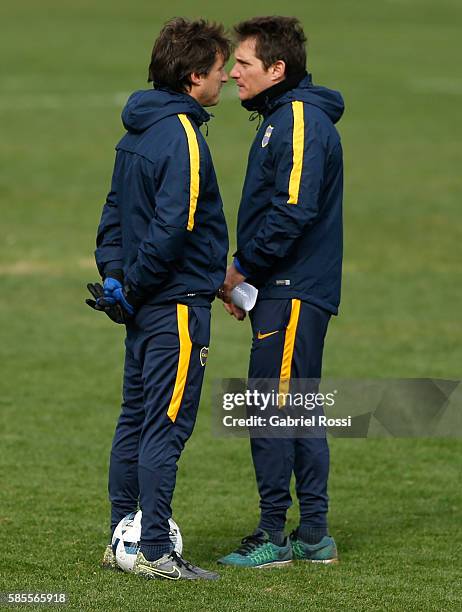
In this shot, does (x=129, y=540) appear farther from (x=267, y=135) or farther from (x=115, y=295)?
(x=267, y=135)

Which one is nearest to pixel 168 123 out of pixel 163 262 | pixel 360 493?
pixel 163 262

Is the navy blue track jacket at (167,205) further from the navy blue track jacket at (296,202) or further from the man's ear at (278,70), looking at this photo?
the man's ear at (278,70)

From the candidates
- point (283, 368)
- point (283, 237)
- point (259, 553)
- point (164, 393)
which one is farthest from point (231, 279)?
point (259, 553)

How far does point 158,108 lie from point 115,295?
2.58ft

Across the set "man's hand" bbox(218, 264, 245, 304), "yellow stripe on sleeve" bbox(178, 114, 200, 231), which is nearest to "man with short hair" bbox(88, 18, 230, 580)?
"yellow stripe on sleeve" bbox(178, 114, 200, 231)

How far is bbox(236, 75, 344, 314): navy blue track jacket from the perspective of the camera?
598cm

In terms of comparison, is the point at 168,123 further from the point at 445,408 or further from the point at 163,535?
the point at 445,408

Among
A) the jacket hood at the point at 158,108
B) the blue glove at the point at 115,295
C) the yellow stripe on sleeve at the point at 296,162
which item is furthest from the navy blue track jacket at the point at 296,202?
the blue glove at the point at 115,295

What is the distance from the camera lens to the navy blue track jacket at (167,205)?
559 cm

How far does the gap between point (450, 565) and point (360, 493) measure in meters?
1.53

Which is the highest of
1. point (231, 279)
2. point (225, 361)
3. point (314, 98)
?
point (314, 98)

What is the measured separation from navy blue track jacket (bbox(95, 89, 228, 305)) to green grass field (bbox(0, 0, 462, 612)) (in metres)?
1.24

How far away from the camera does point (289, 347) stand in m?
6.13

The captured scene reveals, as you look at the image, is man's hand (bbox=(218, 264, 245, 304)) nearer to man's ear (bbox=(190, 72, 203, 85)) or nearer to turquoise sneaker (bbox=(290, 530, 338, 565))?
man's ear (bbox=(190, 72, 203, 85))
